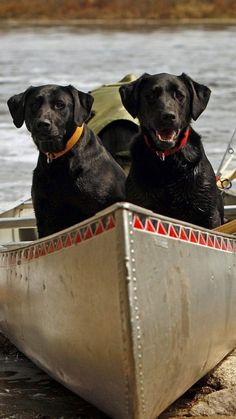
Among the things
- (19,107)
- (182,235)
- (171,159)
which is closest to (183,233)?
(182,235)

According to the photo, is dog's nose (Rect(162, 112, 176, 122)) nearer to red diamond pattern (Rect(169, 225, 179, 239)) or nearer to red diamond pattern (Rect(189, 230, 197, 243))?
red diamond pattern (Rect(189, 230, 197, 243))

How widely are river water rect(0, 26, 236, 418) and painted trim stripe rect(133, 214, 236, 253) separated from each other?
1.10 meters

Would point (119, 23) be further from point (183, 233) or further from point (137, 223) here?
point (137, 223)

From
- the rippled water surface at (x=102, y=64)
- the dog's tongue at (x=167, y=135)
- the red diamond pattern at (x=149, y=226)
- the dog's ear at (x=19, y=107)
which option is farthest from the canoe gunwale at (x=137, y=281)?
the rippled water surface at (x=102, y=64)

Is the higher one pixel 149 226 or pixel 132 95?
pixel 132 95

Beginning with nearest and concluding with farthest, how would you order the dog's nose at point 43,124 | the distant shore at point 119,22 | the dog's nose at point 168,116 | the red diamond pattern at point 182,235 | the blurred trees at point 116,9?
the red diamond pattern at point 182,235
the dog's nose at point 168,116
the dog's nose at point 43,124
the distant shore at point 119,22
the blurred trees at point 116,9

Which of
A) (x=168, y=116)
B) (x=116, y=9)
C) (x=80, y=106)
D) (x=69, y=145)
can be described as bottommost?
(x=69, y=145)

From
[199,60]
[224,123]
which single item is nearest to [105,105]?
[224,123]

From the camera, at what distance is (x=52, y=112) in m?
6.79

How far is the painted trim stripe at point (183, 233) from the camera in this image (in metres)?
5.47

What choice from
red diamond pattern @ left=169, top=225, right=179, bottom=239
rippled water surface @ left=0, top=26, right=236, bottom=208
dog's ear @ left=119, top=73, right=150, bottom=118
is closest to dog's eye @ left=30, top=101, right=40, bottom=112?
dog's ear @ left=119, top=73, right=150, bottom=118

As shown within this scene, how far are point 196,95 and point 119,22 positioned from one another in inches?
1572

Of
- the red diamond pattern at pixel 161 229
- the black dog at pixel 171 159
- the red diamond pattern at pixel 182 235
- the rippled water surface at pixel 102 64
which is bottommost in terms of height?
the red diamond pattern at pixel 182 235

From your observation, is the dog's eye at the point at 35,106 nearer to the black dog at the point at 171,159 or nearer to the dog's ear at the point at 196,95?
the black dog at the point at 171,159
